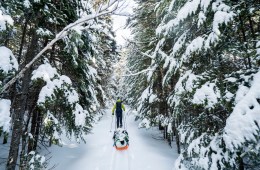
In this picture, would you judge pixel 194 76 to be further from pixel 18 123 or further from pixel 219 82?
pixel 18 123

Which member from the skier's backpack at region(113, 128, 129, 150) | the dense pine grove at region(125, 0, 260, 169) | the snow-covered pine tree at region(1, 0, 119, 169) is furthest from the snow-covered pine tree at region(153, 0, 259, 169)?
the skier's backpack at region(113, 128, 129, 150)

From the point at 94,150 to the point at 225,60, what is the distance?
777 cm

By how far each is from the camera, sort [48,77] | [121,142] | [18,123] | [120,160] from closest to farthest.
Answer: [48,77] → [18,123] → [120,160] → [121,142]

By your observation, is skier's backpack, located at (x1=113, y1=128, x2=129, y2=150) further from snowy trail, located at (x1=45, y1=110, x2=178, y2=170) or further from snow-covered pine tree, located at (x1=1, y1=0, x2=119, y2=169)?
snow-covered pine tree, located at (x1=1, y1=0, x2=119, y2=169)

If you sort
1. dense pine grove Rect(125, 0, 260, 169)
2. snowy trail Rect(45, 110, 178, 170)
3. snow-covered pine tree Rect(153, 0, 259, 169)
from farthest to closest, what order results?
snowy trail Rect(45, 110, 178, 170), snow-covered pine tree Rect(153, 0, 259, 169), dense pine grove Rect(125, 0, 260, 169)

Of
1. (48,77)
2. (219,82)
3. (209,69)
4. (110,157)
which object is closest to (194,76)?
(219,82)

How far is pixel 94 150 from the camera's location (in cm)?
1020

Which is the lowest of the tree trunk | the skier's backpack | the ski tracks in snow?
the ski tracks in snow

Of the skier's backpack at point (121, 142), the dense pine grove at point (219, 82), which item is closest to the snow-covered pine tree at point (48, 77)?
the dense pine grove at point (219, 82)

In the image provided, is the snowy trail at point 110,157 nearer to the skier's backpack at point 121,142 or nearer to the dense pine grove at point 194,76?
the skier's backpack at point 121,142

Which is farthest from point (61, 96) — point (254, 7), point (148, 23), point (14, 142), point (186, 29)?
point (148, 23)

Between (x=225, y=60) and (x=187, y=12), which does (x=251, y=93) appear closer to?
(x=187, y=12)

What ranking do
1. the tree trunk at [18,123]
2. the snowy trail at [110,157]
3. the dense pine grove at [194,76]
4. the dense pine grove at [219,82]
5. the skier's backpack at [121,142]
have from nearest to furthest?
the dense pine grove at [219,82], the dense pine grove at [194,76], the tree trunk at [18,123], the snowy trail at [110,157], the skier's backpack at [121,142]

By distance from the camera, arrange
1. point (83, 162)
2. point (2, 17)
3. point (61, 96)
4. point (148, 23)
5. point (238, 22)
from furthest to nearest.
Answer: point (148, 23), point (83, 162), point (61, 96), point (238, 22), point (2, 17)
